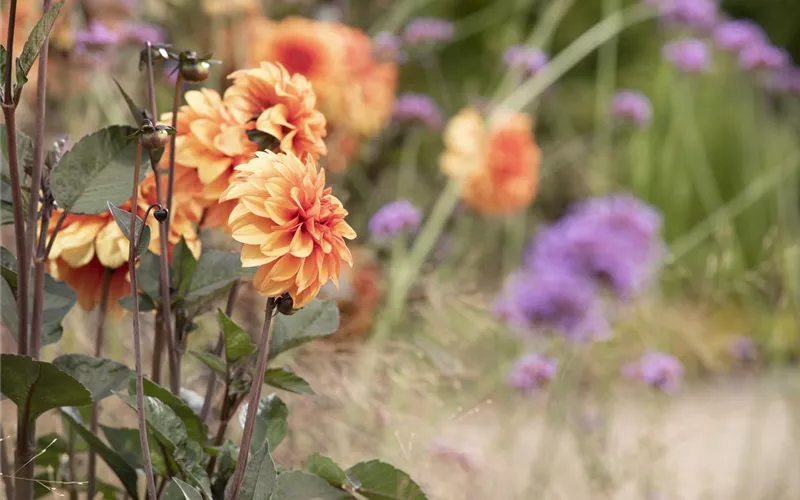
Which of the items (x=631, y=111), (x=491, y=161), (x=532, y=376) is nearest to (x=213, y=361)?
(x=532, y=376)

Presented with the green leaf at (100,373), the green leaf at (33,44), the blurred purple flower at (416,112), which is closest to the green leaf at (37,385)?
the green leaf at (100,373)

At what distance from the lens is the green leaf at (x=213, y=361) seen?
0.49 m

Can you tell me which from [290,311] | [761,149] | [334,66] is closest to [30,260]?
[290,311]

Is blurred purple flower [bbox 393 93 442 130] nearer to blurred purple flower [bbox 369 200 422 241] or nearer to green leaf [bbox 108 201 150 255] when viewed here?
blurred purple flower [bbox 369 200 422 241]

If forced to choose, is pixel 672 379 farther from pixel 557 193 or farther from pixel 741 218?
pixel 557 193

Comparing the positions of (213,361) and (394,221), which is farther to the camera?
(394,221)

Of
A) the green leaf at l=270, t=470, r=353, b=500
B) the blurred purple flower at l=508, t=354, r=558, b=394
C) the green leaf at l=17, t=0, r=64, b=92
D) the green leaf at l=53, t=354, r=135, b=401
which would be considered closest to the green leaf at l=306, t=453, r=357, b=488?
the green leaf at l=270, t=470, r=353, b=500

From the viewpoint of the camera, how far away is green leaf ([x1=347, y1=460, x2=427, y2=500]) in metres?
0.52

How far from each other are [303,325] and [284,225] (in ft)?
0.42

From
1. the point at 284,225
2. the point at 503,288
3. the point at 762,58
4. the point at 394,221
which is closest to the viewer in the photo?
the point at 284,225

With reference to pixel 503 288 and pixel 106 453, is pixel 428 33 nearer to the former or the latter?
pixel 503 288

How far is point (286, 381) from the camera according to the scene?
520 mm

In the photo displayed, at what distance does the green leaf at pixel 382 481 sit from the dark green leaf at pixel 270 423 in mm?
45

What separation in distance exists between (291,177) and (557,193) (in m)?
2.79
